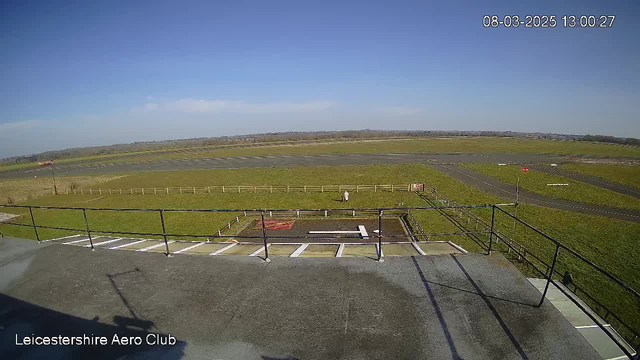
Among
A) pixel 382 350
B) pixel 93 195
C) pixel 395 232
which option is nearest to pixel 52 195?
pixel 93 195

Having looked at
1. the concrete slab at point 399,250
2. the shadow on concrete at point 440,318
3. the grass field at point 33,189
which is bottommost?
the grass field at point 33,189

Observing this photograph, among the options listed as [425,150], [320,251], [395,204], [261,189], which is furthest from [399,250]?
[425,150]

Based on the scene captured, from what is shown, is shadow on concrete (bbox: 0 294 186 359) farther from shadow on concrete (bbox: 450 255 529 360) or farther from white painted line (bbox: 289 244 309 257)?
shadow on concrete (bbox: 450 255 529 360)

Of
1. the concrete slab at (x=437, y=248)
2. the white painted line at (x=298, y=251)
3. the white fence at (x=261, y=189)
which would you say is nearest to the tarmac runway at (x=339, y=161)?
the white fence at (x=261, y=189)

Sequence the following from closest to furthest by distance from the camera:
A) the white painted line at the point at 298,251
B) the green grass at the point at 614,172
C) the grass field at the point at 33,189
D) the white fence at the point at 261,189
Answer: the white painted line at the point at 298,251 < the white fence at the point at 261,189 < the green grass at the point at 614,172 < the grass field at the point at 33,189

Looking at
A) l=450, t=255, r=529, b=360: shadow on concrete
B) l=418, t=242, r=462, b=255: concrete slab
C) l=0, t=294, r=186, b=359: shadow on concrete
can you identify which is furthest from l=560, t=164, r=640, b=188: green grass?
l=0, t=294, r=186, b=359: shadow on concrete

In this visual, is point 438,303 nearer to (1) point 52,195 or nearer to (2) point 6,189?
(1) point 52,195

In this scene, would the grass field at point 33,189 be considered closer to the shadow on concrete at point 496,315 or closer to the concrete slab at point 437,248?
the concrete slab at point 437,248
